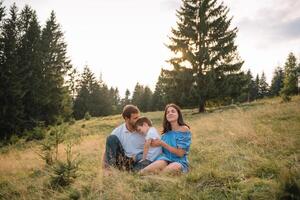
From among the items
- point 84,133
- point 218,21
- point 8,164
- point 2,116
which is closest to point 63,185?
point 8,164

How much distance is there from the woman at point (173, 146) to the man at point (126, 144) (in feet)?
2.05

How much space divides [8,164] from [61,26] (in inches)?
1188

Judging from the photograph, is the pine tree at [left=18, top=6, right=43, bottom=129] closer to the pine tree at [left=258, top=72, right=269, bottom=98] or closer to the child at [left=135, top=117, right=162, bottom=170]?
the child at [left=135, top=117, right=162, bottom=170]

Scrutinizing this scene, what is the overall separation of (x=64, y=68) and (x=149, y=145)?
3258 centimetres

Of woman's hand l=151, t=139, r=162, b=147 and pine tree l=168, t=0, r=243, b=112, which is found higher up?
pine tree l=168, t=0, r=243, b=112

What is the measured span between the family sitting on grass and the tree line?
1292 centimetres

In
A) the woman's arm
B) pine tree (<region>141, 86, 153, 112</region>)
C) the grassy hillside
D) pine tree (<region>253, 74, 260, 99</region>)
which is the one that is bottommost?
the grassy hillside

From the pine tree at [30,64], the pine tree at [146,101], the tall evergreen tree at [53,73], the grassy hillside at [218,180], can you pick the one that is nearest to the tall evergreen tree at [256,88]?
the pine tree at [146,101]

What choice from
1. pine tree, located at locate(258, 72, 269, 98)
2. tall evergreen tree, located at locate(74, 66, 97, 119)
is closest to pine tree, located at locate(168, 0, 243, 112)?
tall evergreen tree, located at locate(74, 66, 97, 119)

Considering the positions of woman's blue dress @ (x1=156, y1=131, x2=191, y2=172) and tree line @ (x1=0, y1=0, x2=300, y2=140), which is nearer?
woman's blue dress @ (x1=156, y1=131, x2=191, y2=172)

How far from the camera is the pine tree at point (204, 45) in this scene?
22.7 metres

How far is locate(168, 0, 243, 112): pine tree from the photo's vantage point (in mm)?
22719

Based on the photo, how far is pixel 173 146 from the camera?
18.4ft

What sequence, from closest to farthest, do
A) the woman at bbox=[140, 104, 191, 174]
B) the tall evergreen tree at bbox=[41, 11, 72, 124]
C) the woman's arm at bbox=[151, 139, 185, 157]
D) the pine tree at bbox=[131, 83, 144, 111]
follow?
the woman at bbox=[140, 104, 191, 174] < the woman's arm at bbox=[151, 139, 185, 157] < the tall evergreen tree at bbox=[41, 11, 72, 124] < the pine tree at bbox=[131, 83, 144, 111]
